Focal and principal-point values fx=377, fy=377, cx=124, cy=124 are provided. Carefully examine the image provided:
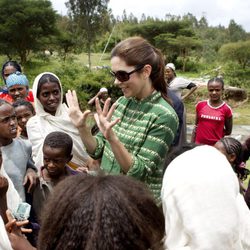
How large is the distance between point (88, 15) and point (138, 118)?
31.3 m

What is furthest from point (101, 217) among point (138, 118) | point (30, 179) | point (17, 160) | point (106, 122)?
point (17, 160)

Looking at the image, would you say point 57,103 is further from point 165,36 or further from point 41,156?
point 165,36

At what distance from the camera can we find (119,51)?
2080 mm

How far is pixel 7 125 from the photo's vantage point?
8.57 ft

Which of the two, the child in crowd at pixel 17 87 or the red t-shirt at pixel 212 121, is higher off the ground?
the child in crowd at pixel 17 87

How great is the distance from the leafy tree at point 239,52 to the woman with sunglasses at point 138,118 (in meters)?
24.4

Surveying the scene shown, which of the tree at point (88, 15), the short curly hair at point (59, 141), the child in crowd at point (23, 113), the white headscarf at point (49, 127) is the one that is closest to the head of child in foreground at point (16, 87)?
the child in crowd at point (23, 113)

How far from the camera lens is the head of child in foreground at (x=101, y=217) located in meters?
0.94

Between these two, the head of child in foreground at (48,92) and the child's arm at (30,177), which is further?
the head of child in foreground at (48,92)

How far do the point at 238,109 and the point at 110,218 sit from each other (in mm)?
16169

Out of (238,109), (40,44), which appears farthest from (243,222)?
(40,44)

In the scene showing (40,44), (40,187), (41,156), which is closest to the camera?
(40,187)

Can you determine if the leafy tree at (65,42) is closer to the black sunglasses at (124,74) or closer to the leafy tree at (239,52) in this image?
the leafy tree at (239,52)

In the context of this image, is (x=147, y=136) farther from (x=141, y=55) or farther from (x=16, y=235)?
(x=16, y=235)
